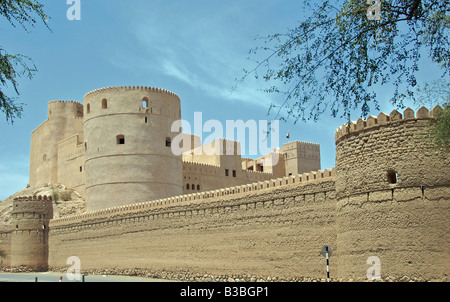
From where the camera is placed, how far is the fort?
523 inches

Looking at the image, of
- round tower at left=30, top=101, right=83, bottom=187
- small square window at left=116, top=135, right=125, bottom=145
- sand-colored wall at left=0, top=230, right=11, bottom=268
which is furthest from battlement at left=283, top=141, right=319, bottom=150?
sand-colored wall at left=0, top=230, right=11, bottom=268

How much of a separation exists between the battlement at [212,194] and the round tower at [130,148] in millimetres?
2969

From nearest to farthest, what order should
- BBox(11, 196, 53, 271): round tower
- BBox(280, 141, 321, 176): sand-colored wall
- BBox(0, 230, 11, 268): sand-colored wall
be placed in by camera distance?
BBox(11, 196, 53, 271): round tower < BBox(0, 230, 11, 268): sand-colored wall < BBox(280, 141, 321, 176): sand-colored wall

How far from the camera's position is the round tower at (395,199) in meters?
13.0

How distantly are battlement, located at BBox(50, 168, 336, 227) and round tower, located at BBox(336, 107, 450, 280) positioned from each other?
169cm

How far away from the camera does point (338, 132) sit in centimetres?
1521

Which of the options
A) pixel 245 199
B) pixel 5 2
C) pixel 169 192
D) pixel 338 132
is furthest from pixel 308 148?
pixel 5 2

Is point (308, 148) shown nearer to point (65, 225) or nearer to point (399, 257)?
point (65, 225)

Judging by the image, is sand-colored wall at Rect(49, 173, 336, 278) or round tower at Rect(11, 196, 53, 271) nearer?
sand-colored wall at Rect(49, 173, 336, 278)

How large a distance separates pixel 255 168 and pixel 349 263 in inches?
1145

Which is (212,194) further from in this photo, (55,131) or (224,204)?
(55,131)

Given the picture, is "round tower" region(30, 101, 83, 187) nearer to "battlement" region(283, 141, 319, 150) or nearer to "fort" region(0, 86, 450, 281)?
"fort" region(0, 86, 450, 281)

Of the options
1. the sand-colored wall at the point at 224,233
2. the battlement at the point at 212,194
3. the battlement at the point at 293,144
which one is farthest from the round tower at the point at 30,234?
the battlement at the point at 293,144

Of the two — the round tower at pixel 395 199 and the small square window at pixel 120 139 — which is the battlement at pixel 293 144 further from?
the round tower at pixel 395 199
